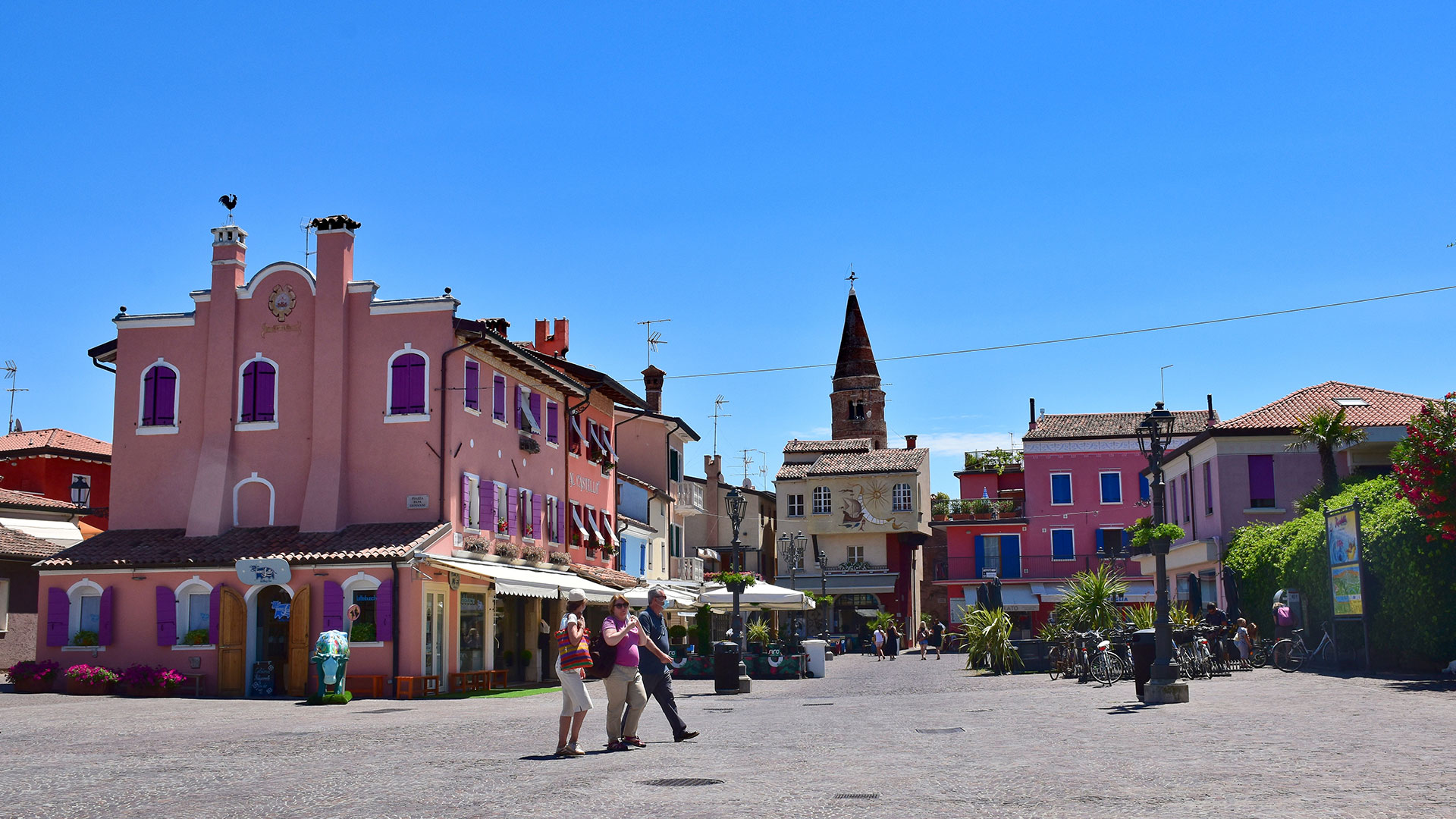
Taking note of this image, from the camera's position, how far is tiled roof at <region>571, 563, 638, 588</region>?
3178 centimetres

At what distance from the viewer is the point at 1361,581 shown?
21969 millimetres

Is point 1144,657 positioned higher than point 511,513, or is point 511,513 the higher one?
point 511,513

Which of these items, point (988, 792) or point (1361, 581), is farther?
point (1361, 581)

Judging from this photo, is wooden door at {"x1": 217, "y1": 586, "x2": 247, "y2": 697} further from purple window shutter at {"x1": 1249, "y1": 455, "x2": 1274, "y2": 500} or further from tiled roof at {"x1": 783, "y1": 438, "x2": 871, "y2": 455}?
tiled roof at {"x1": 783, "y1": 438, "x2": 871, "y2": 455}

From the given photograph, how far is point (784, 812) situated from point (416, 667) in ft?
56.4

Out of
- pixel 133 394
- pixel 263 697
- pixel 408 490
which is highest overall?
pixel 133 394

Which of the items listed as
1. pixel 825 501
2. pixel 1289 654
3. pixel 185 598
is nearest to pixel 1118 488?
pixel 825 501

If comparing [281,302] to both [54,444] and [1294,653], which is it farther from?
[1294,653]

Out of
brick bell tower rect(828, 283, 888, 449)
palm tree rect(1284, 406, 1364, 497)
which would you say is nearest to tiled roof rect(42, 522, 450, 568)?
palm tree rect(1284, 406, 1364, 497)

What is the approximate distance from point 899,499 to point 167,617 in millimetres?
42676

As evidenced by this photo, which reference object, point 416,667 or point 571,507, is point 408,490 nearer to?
point 416,667

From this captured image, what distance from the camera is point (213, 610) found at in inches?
974

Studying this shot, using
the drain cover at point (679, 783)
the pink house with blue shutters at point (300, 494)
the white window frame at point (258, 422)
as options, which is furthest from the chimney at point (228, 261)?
the drain cover at point (679, 783)

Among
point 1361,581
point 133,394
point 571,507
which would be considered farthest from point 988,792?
point 571,507
